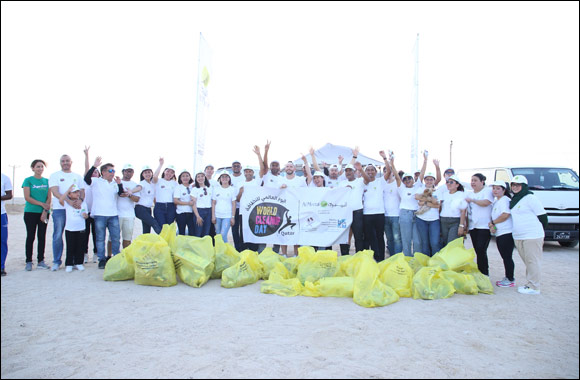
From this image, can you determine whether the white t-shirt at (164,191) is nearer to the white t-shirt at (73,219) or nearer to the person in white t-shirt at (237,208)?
the person in white t-shirt at (237,208)

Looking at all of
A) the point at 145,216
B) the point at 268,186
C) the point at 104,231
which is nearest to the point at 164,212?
the point at 145,216

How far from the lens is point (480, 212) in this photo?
5660 millimetres

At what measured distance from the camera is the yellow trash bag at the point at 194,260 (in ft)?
16.9

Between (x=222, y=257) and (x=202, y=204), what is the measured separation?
1634 mm

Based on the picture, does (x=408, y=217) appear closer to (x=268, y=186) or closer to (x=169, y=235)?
(x=268, y=186)

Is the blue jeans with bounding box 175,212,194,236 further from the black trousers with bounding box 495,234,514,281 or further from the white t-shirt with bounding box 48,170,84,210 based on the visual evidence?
the black trousers with bounding box 495,234,514,281

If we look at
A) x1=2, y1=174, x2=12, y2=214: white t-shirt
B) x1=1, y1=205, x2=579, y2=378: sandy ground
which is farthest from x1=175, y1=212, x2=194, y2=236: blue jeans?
x1=2, y1=174, x2=12, y2=214: white t-shirt

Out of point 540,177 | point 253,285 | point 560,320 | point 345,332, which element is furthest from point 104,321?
point 540,177

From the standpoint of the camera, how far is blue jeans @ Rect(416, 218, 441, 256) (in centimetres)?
617

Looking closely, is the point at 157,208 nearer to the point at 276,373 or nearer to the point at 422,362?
the point at 276,373

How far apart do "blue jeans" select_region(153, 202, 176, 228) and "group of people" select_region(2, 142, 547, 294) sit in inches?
0.7

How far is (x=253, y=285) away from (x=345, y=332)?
2.05 metres

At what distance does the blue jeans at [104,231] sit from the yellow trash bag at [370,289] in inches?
164

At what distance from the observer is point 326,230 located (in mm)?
7172
